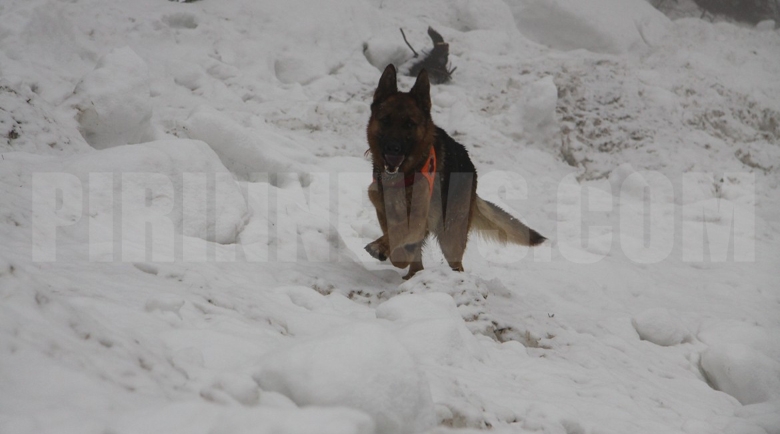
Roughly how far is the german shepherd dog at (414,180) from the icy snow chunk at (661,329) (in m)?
1.43

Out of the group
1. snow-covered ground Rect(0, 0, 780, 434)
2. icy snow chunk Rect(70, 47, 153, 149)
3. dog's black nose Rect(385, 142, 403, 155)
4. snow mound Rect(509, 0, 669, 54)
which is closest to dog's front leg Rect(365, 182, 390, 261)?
snow-covered ground Rect(0, 0, 780, 434)

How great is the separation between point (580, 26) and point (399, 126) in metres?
7.69

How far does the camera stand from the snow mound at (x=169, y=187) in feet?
10.8

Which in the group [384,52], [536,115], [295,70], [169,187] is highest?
[384,52]

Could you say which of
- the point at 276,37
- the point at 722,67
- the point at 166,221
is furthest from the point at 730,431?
the point at 722,67

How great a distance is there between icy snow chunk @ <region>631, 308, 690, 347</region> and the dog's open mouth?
6.75 feet

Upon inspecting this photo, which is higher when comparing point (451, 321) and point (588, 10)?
point (588, 10)

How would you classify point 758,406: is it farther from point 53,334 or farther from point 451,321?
point 53,334

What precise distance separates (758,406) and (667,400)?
15.7 inches

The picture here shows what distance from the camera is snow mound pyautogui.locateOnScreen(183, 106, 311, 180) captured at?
5035 millimetres

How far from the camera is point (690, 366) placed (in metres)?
3.48

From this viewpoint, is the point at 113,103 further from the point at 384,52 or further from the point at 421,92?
the point at 384,52

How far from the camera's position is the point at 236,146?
16.6 feet

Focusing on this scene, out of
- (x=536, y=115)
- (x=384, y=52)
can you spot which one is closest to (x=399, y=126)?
(x=536, y=115)
